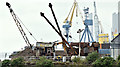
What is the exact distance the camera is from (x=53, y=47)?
60812 millimetres

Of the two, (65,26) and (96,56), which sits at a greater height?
(65,26)

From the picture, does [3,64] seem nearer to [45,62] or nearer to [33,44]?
[45,62]

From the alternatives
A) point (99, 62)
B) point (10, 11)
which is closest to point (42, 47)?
point (10, 11)

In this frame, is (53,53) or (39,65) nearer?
(39,65)

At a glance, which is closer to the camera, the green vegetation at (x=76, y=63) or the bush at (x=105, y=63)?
the bush at (x=105, y=63)

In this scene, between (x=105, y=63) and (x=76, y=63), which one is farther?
(x=76, y=63)

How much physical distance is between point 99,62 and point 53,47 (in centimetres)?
2313

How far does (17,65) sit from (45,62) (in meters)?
7.35

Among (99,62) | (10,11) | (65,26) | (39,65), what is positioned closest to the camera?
(99,62)

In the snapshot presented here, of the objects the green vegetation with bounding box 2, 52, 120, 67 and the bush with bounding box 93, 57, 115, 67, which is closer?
the bush with bounding box 93, 57, 115, 67

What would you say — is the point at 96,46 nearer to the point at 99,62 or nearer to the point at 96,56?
the point at 96,56

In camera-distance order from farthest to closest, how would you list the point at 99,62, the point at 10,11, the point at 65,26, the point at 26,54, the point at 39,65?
1. the point at 65,26
2. the point at 26,54
3. the point at 10,11
4. the point at 39,65
5. the point at 99,62

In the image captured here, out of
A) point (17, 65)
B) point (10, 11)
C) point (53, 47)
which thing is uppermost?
point (10, 11)

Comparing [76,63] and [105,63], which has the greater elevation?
[105,63]
